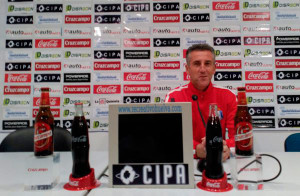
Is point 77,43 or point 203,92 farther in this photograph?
point 77,43

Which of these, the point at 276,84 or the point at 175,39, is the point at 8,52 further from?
the point at 276,84

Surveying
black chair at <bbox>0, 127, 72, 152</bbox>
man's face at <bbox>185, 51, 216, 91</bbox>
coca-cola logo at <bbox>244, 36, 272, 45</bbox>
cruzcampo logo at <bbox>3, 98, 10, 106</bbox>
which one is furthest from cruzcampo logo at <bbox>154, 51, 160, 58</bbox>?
cruzcampo logo at <bbox>3, 98, 10, 106</bbox>

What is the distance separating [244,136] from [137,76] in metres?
1.73

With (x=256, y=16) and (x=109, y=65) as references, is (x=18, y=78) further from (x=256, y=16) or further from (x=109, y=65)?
(x=256, y=16)

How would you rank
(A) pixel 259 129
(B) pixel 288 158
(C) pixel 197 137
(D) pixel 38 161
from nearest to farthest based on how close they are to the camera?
(D) pixel 38 161
(B) pixel 288 158
(C) pixel 197 137
(A) pixel 259 129

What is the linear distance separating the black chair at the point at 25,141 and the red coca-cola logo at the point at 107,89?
77 cm

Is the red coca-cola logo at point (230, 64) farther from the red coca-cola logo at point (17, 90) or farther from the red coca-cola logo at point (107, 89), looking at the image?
the red coca-cola logo at point (17, 90)

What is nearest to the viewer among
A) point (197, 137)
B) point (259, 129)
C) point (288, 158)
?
point (288, 158)

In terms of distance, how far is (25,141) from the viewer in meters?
1.67

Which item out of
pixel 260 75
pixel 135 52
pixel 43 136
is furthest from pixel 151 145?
pixel 260 75

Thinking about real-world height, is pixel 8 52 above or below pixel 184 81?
above

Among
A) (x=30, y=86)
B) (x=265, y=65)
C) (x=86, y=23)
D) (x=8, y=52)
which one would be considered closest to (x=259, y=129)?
(x=265, y=65)

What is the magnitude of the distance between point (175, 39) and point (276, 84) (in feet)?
3.62

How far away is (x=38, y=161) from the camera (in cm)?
75
